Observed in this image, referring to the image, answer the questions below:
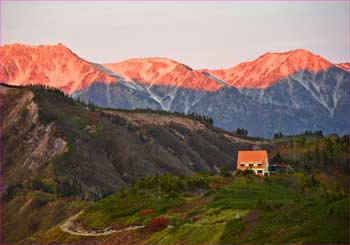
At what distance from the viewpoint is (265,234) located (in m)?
77.3

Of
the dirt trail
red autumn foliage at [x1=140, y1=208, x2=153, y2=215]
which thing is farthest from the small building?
the dirt trail

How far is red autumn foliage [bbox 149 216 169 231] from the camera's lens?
337ft

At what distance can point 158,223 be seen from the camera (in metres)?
104

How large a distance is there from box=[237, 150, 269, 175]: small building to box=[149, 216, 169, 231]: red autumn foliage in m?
47.6

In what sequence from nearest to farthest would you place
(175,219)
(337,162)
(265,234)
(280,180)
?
(265,234) → (175,219) → (280,180) → (337,162)

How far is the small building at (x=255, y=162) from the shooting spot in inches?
5999

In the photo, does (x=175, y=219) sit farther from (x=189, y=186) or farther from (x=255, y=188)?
(x=189, y=186)

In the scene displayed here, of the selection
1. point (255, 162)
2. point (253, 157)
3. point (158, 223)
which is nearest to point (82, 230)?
point (158, 223)

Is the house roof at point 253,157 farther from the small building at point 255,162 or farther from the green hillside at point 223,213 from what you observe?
the green hillside at point 223,213

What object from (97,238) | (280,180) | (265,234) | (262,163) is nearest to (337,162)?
(262,163)

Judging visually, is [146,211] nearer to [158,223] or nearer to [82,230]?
[158,223]

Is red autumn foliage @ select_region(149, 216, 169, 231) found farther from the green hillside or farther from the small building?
the small building

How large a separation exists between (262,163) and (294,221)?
243 feet

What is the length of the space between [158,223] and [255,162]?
179ft
